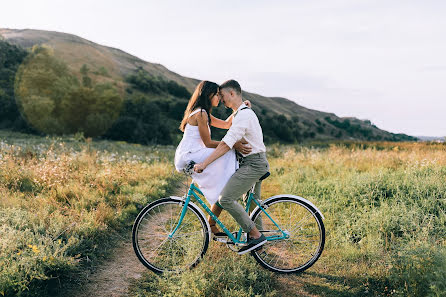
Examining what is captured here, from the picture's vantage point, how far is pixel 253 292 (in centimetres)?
369

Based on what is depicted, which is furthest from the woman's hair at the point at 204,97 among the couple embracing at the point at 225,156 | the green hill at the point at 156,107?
the green hill at the point at 156,107

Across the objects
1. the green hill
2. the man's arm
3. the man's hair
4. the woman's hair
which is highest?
the green hill

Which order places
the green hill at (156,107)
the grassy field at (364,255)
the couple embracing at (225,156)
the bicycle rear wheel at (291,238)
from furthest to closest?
the green hill at (156,107), the bicycle rear wheel at (291,238), the couple embracing at (225,156), the grassy field at (364,255)

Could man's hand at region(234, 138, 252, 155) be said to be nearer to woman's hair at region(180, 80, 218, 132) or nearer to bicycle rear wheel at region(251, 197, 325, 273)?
woman's hair at region(180, 80, 218, 132)

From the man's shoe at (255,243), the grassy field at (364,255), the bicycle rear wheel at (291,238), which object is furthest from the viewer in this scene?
the bicycle rear wheel at (291,238)

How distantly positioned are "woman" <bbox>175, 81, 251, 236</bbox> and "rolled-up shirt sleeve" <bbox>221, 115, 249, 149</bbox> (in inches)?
9.3

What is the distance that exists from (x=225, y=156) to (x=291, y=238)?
4.90 feet

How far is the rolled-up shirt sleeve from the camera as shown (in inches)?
148

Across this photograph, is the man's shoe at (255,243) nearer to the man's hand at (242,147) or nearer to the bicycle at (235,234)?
the bicycle at (235,234)

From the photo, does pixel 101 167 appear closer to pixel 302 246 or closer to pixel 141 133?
pixel 302 246

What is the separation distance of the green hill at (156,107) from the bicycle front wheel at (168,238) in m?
2.14

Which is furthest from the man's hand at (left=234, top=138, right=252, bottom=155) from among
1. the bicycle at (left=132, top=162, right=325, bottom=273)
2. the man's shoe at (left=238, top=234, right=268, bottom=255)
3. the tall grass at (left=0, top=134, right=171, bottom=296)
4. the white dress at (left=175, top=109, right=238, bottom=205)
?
the tall grass at (left=0, top=134, right=171, bottom=296)

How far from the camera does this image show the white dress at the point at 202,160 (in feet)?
13.2

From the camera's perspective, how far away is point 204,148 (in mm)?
4043
